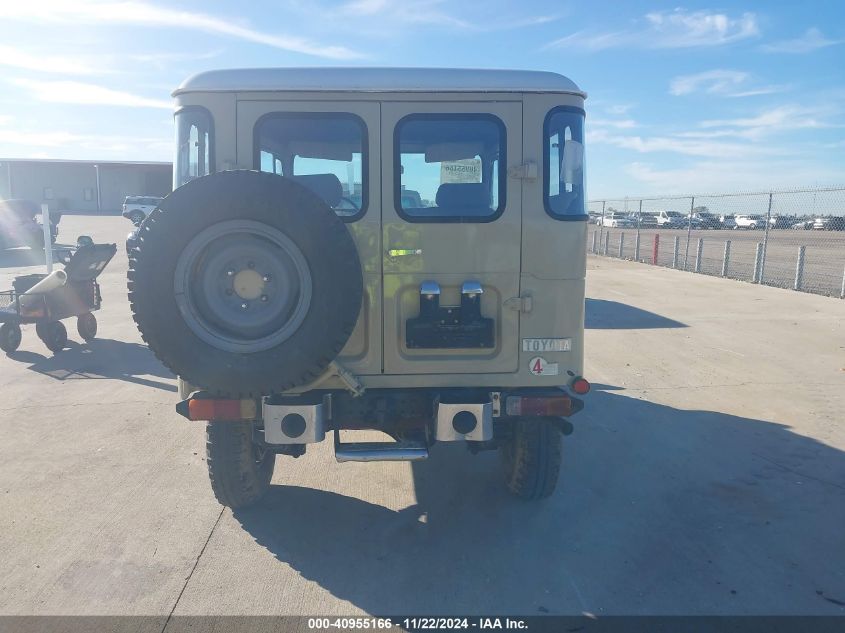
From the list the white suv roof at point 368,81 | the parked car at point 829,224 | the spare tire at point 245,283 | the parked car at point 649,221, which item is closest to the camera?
the spare tire at point 245,283

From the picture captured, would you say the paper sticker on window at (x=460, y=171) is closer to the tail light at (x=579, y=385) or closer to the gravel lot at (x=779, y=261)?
the tail light at (x=579, y=385)

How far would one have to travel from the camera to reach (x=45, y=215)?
36.2ft

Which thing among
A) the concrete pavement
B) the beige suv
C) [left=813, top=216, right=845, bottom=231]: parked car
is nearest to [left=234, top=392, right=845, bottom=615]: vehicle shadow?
the concrete pavement

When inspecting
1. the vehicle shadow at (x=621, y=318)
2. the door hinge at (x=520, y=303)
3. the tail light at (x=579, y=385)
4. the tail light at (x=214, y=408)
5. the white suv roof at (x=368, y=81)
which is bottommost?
the vehicle shadow at (x=621, y=318)

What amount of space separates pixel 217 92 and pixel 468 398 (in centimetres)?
231

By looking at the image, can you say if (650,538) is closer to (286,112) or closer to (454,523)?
(454,523)

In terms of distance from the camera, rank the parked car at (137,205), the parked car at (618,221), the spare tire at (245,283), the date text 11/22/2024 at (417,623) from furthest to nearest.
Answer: the parked car at (618,221)
the parked car at (137,205)
the spare tire at (245,283)
the date text 11/22/2024 at (417,623)

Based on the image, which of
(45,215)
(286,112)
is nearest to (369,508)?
(286,112)

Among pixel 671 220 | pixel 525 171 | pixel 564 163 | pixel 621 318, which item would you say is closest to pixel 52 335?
pixel 525 171

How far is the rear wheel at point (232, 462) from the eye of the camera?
4379 millimetres

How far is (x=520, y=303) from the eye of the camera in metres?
4.08

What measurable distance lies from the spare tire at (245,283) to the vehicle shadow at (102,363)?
173 inches

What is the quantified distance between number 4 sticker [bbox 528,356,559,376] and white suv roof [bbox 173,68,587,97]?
1605 mm

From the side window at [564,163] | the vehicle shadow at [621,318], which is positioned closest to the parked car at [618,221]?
the vehicle shadow at [621,318]
